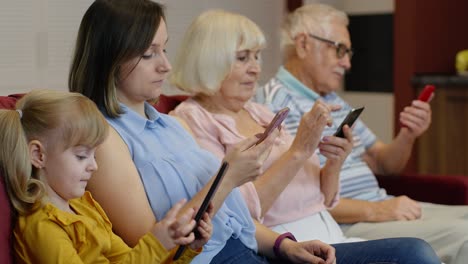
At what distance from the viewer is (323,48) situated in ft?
10.4

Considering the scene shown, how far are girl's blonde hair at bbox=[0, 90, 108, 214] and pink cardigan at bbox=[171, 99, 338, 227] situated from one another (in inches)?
30.3

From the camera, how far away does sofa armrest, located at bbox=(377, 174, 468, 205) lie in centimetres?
317

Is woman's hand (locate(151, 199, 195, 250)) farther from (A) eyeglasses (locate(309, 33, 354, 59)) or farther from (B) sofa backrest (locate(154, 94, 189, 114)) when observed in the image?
(A) eyeglasses (locate(309, 33, 354, 59))

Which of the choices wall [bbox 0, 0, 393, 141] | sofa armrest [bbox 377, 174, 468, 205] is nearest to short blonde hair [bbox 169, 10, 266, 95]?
sofa armrest [bbox 377, 174, 468, 205]

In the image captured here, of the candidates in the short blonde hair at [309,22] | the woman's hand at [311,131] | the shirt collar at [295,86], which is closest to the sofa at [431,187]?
the shirt collar at [295,86]

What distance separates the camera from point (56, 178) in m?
1.77

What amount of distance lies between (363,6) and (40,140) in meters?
3.86

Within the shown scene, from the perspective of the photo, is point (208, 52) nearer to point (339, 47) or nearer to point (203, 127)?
point (203, 127)

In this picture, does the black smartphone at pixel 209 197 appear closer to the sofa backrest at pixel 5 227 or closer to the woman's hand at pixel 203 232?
the woman's hand at pixel 203 232

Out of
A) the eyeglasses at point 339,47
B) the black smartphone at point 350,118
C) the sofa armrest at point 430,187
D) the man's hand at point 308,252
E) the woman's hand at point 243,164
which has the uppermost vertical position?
the eyeglasses at point 339,47

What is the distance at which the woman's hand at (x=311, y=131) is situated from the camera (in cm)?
248

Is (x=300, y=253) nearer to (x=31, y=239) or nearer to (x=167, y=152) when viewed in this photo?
(x=167, y=152)

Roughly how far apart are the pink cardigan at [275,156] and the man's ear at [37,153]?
0.81 meters

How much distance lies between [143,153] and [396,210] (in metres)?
1.17
